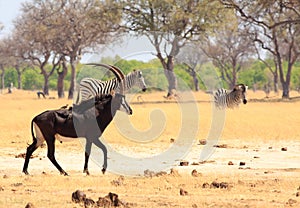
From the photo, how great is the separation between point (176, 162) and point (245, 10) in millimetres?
28944

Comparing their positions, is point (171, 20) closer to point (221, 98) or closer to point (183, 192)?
point (221, 98)


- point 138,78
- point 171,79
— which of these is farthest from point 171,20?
point 138,78

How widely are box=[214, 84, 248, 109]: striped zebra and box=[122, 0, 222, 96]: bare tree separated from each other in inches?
539

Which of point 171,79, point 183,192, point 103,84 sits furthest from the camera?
point 171,79

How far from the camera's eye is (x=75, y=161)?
13852 mm

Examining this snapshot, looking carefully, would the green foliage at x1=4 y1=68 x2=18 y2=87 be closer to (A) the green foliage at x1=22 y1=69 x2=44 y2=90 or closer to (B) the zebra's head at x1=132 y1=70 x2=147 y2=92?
(A) the green foliage at x1=22 y1=69 x2=44 y2=90

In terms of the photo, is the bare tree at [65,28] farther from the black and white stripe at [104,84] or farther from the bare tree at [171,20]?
the black and white stripe at [104,84]

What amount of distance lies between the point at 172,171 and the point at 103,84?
7312mm

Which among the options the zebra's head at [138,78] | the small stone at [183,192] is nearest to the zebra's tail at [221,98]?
the zebra's head at [138,78]

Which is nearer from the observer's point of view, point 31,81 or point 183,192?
point 183,192

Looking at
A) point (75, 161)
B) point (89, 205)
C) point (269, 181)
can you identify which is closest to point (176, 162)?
point (75, 161)

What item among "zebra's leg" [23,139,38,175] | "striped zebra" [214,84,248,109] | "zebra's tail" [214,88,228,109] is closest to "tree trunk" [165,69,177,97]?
"zebra's tail" [214,88,228,109]

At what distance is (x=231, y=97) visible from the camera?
2698 centimetres

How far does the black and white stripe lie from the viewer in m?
17.5
